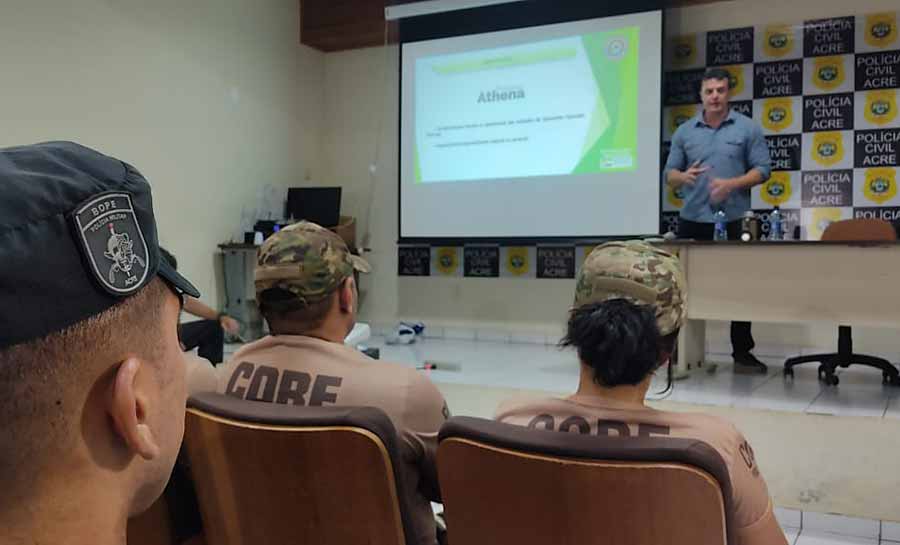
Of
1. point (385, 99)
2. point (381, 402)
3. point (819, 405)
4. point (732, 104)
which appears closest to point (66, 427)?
point (381, 402)

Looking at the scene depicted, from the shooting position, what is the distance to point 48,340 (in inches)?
17.9

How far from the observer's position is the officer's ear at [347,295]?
4.99 feet

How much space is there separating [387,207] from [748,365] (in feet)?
10.9

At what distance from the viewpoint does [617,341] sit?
3.59 feet

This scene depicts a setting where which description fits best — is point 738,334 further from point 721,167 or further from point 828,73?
point 828,73

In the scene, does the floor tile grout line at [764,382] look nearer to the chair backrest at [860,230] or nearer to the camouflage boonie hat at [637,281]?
the chair backrest at [860,230]

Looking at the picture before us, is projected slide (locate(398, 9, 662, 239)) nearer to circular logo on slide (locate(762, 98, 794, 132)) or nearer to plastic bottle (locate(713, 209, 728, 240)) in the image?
plastic bottle (locate(713, 209, 728, 240))

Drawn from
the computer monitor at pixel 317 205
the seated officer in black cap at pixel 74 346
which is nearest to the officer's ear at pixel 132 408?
the seated officer in black cap at pixel 74 346

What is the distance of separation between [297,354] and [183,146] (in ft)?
14.2

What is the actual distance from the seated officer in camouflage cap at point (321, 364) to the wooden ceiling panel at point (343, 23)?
4.71 meters

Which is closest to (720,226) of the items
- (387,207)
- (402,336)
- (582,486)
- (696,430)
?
(402,336)

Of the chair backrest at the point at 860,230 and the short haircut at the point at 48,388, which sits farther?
the chair backrest at the point at 860,230

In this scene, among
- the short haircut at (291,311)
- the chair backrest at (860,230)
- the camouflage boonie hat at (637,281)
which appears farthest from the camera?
the chair backrest at (860,230)

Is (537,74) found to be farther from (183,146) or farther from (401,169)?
(183,146)
